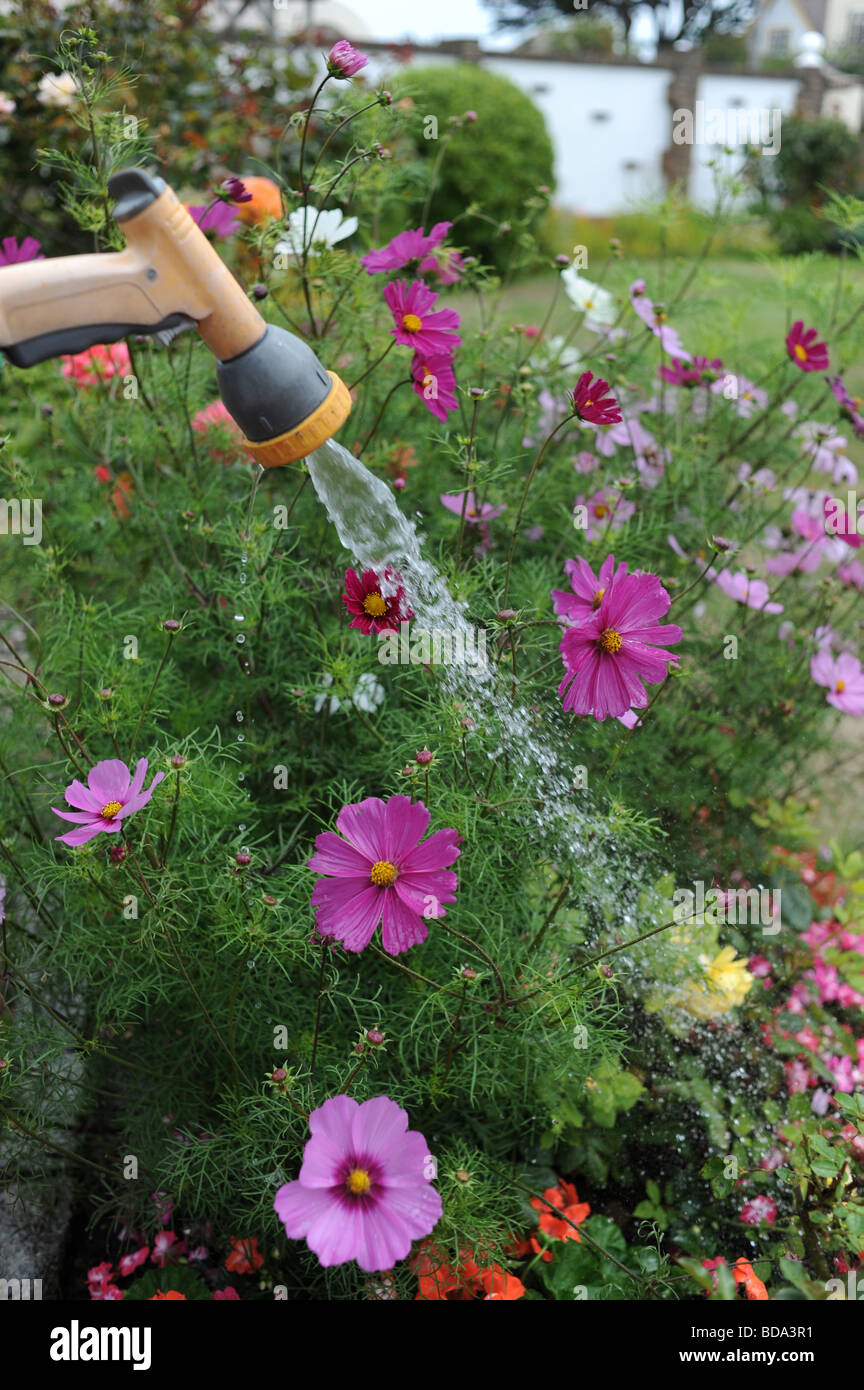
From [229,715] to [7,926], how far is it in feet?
1.30

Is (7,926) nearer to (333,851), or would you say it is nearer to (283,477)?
(333,851)

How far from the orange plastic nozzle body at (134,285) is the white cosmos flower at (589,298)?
100 centimetres

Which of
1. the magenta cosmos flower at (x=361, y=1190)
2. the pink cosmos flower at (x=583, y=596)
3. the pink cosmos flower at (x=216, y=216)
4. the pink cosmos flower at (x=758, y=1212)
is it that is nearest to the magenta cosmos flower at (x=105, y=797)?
the magenta cosmos flower at (x=361, y=1190)

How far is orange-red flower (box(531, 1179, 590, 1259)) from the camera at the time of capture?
1298 mm

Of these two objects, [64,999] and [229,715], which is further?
[229,715]

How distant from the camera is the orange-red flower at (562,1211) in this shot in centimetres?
130

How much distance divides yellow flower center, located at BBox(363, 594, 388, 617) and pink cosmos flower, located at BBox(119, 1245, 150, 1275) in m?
0.82

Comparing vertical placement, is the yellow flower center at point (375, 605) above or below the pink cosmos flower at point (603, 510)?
below

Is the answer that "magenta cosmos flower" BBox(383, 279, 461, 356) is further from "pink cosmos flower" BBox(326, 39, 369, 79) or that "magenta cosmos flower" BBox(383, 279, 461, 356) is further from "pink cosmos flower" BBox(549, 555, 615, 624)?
"pink cosmos flower" BBox(549, 555, 615, 624)

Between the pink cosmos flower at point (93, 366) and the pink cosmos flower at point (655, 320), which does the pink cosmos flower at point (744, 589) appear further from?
the pink cosmos flower at point (93, 366)

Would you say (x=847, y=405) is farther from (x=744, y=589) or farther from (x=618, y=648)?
(x=618, y=648)

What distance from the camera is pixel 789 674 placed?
5.85 ft

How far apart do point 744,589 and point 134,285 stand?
110 cm

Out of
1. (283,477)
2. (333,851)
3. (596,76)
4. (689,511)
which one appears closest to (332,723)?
(283,477)
